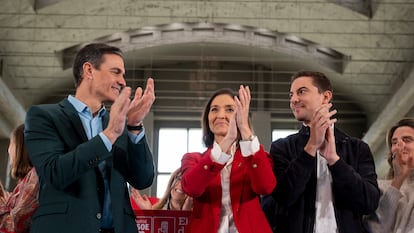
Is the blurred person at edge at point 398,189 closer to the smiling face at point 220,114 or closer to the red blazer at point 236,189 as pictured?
the red blazer at point 236,189

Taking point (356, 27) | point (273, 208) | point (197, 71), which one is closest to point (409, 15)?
point (356, 27)

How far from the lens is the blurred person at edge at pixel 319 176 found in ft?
9.38

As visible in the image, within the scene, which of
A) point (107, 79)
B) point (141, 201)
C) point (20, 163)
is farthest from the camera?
point (141, 201)

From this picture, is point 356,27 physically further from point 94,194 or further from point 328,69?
point 94,194

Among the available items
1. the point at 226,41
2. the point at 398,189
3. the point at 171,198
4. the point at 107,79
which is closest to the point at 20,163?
the point at 107,79

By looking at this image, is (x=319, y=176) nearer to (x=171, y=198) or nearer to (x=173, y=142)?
(x=171, y=198)

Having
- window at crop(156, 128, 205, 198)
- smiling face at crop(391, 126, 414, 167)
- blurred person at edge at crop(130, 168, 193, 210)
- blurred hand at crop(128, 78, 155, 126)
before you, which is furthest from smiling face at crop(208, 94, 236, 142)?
window at crop(156, 128, 205, 198)

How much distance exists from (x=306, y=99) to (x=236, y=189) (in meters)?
0.55

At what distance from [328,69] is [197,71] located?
125 inches

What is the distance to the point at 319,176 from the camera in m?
3.03

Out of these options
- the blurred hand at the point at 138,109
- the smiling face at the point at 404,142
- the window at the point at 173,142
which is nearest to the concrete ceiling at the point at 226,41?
the window at the point at 173,142

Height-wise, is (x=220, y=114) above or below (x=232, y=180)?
above

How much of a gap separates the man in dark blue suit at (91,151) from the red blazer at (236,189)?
263 mm

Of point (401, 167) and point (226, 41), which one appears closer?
point (401, 167)
